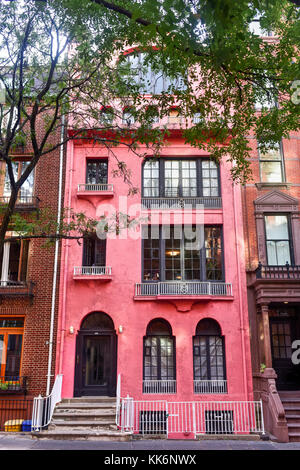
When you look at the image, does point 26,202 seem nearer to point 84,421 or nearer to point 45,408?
point 45,408

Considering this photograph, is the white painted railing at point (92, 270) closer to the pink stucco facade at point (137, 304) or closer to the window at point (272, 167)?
the pink stucco facade at point (137, 304)

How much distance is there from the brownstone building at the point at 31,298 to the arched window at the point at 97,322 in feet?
4.23

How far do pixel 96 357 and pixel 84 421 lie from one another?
3026mm

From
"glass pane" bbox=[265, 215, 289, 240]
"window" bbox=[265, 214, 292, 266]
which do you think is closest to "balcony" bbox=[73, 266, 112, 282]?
"window" bbox=[265, 214, 292, 266]

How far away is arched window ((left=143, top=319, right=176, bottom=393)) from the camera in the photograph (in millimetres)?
15766

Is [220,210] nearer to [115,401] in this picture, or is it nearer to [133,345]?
[133,345]

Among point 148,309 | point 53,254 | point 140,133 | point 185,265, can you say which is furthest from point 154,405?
point 140,133

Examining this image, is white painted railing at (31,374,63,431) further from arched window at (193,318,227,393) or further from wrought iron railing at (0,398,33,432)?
arched window at (193,318,227,393)

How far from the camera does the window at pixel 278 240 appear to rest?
17156 millimetres

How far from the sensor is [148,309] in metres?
16.5

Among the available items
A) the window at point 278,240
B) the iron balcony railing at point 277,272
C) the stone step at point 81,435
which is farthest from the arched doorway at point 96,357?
the window at point 278,240

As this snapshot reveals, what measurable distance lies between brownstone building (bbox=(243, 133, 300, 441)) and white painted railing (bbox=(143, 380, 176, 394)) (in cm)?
324

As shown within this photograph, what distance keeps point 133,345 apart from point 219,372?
3590 millimetres

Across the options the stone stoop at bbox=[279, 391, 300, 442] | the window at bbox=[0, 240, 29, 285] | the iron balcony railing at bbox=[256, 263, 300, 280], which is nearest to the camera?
the stone stoop at bbox=[279, 391, 300, 442]
